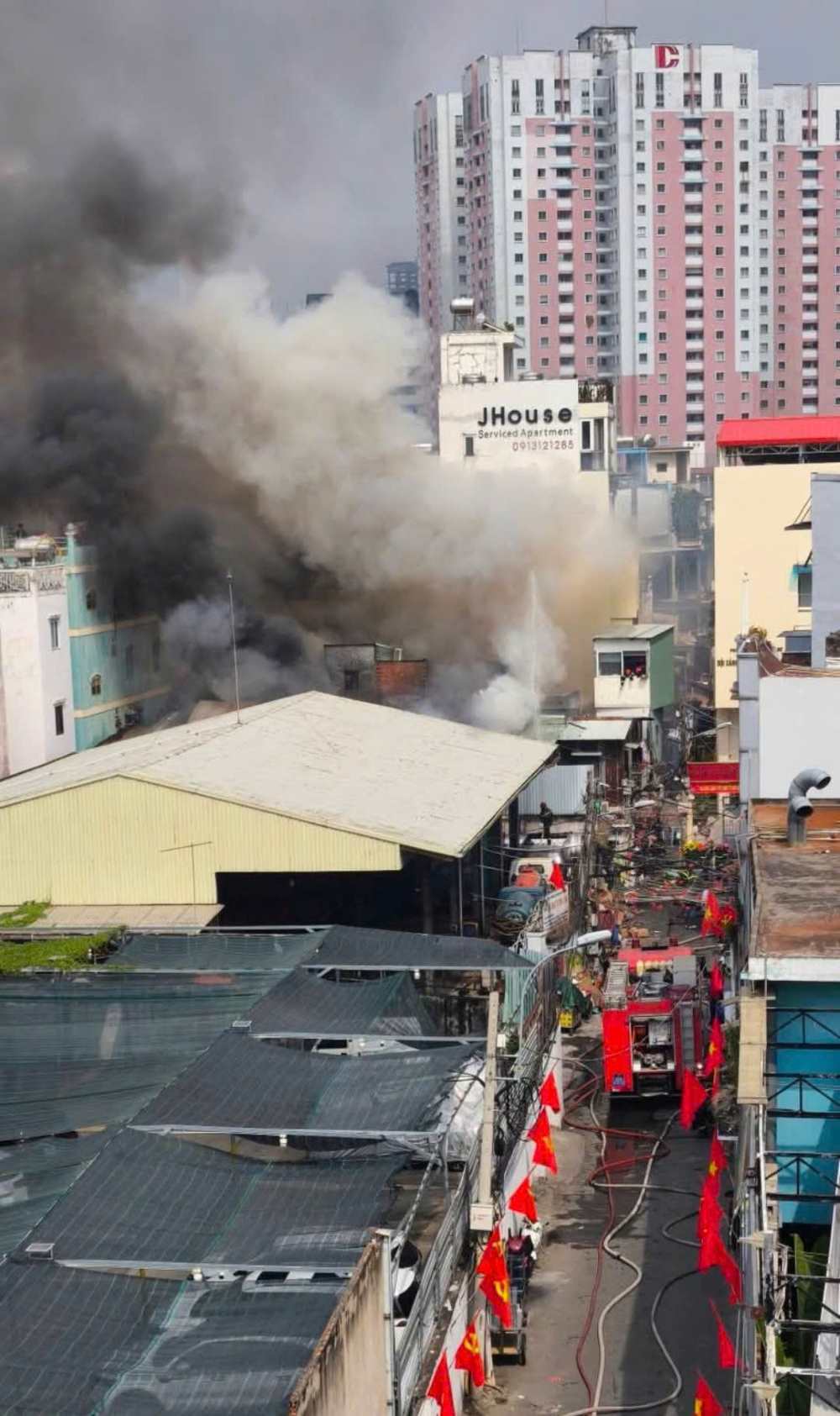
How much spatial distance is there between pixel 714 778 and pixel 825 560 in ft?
19.6

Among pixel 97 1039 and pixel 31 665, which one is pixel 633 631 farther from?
pixel 97 1039

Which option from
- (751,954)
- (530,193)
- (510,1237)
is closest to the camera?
(751,954)

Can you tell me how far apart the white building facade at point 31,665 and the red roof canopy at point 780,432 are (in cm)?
1446

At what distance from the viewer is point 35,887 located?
18656 millimetres

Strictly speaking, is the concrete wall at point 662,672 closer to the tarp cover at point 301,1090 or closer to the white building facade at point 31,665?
the white building facade at point 31,665

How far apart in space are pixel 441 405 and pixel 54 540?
12.4m

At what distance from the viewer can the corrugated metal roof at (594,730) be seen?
3325 cm

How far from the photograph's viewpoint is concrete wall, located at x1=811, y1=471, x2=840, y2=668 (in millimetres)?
20891

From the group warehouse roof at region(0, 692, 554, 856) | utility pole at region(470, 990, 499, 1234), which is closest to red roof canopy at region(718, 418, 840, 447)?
warehouse roof at region(0, 692, 554, 856)

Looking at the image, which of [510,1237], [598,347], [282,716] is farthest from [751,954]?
[598,347]

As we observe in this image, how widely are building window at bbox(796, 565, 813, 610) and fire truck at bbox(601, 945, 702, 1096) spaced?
706 inches

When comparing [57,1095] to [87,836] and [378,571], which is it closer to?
[87,836]

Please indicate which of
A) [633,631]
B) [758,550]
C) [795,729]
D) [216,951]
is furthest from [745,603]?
[216,951]

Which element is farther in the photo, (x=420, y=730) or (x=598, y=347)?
(x=598, y=347)
